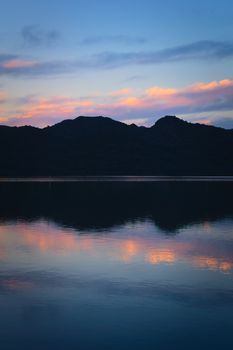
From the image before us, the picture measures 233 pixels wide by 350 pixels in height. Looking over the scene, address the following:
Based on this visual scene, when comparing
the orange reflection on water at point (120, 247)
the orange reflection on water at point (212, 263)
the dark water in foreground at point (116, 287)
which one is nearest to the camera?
the dark water in foreground at point (116, 287)

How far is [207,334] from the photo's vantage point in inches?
551

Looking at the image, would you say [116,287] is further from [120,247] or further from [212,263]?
[120,247]

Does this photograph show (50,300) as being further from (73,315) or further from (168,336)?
(168,336)

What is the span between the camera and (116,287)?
1941 cm

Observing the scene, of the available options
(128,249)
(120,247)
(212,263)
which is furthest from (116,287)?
(120,247)

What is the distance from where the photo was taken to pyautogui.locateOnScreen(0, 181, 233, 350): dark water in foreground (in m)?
13.8

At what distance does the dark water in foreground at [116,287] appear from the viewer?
45.3 ft

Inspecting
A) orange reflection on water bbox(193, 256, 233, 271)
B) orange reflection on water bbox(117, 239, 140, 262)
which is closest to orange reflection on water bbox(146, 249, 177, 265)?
orange reflection on water bbox(117, 239, 140, 262)

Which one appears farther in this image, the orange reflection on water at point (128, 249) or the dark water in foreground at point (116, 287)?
the orange reflection on water at point (128, 249)

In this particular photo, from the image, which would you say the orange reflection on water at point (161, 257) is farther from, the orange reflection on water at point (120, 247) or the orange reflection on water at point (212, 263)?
the orange reflection on water at point (212, 263)

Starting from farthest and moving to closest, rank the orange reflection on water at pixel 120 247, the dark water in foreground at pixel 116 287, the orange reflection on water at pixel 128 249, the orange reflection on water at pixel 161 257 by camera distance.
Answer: the orange reflection on water at pixel 128 249
the orange reflection on water at pixel 120 247
the orange reflection on water at pixel 161 257
the dark water in foreground at pixel 116 287

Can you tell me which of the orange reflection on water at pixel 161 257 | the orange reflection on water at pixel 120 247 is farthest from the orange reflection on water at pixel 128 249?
the orange reflection on water at pixel 161 257

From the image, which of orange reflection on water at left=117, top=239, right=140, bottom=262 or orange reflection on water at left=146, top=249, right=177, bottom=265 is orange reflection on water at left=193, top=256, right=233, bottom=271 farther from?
orange reflection on water at left=117, top=239, right=140, bottom=262

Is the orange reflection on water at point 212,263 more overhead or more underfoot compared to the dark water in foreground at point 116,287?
more underfoot
